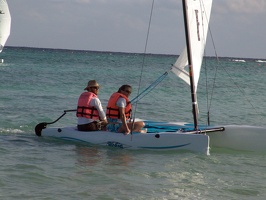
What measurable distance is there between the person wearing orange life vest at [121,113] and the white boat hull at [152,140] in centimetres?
13

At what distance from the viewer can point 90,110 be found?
1062cm

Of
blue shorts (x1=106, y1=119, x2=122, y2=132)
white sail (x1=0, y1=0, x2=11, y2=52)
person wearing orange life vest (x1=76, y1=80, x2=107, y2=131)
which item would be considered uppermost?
white sail (x1=0, y1=0, x2=11, y2=52)

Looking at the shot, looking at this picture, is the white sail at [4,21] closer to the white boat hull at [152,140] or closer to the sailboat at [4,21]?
the sailboat at [4,21]

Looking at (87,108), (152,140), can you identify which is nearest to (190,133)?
(152,140)

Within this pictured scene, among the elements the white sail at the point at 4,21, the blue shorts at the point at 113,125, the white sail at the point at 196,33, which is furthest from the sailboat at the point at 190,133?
the white sail at the point at 4,21

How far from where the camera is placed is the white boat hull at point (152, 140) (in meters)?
10.1

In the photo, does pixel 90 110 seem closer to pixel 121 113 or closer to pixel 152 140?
pixel 121 113

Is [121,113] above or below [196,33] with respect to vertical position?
below

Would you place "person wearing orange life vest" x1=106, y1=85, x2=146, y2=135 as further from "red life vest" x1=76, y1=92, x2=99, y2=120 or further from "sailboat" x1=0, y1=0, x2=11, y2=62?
"sailboat" x1=0, y1=0, x2=11, y2=62

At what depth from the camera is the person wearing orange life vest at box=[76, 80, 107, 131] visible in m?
10.6

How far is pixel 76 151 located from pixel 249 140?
3.13 metres

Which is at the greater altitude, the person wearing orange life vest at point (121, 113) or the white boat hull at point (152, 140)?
the person wearing orange life vest at point (121, 113)

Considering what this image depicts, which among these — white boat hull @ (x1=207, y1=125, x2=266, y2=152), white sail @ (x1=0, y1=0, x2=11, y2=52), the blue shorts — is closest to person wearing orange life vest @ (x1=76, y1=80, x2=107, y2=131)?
the blue shorts

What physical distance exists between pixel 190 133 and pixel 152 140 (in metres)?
0.66
